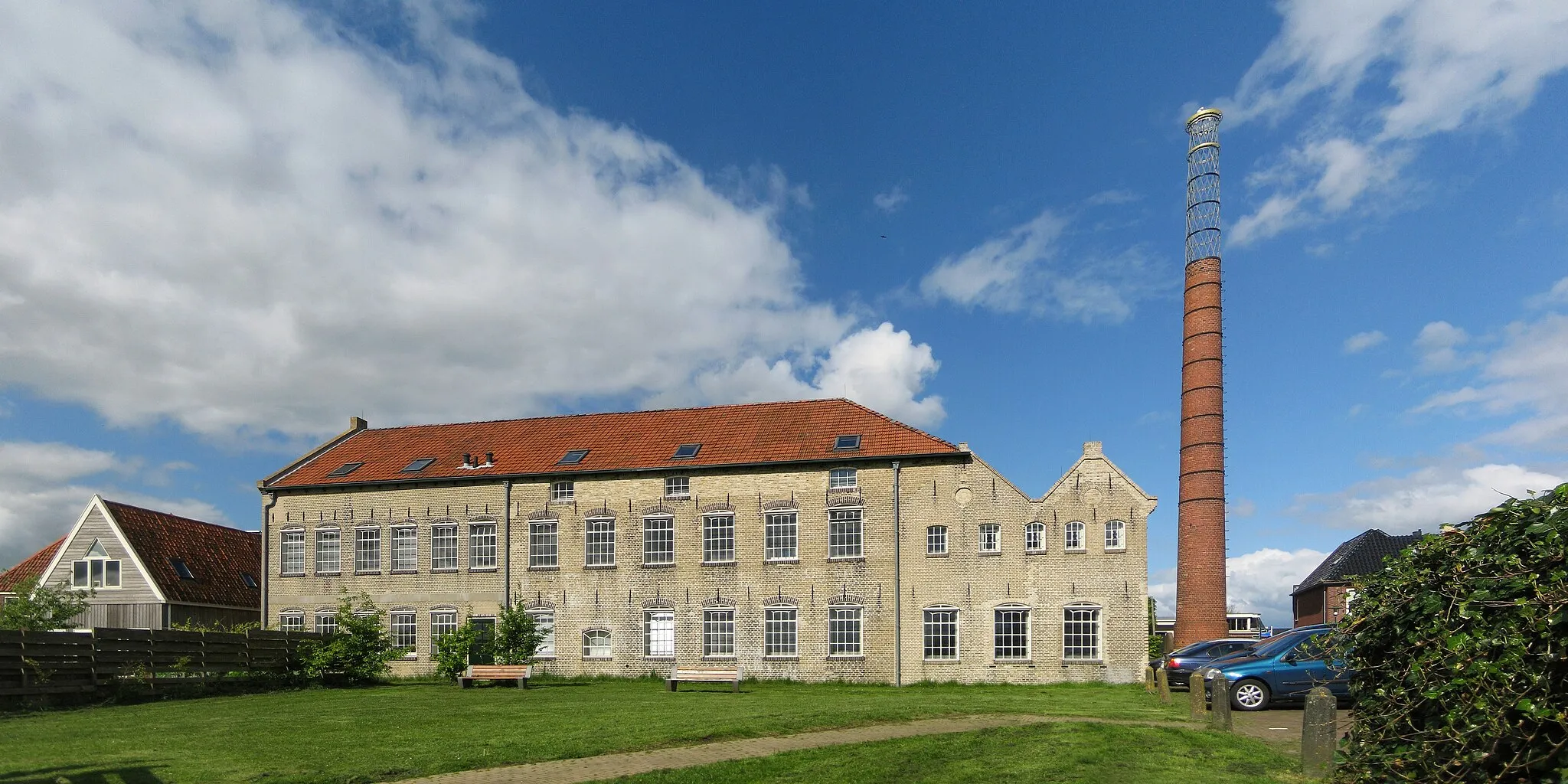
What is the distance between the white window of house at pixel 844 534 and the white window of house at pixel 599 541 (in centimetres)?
747

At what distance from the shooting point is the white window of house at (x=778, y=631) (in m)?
33.2

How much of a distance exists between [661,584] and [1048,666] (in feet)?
41.4

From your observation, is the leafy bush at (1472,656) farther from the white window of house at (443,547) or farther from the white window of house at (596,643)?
the white window of house at (443,547)

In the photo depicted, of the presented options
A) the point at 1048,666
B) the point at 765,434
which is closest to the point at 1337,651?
the point at 1048,666

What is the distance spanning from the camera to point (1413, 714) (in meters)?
7.43

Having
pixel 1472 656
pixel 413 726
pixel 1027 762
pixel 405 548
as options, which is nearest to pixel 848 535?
pixel 405 548

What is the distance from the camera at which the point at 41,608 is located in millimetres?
31969

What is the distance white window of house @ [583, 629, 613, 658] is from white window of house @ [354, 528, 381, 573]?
840 cm

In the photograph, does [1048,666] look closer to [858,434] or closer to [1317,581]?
[858,434]

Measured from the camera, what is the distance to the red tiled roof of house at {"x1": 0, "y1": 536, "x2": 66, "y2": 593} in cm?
4000

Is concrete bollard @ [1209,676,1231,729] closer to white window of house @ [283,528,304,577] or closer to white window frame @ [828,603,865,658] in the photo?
white window frame @ [828,603,865,658]

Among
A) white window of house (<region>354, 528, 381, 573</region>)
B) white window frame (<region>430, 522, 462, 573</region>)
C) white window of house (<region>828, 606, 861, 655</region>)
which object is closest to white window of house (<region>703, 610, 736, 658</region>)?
white window of house (<region>828, 606, 861, 655</region>)

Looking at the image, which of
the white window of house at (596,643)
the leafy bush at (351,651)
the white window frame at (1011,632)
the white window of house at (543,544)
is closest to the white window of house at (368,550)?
the leafy bush at (351,651)

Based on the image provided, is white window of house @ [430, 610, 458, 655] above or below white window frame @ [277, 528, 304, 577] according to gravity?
below
